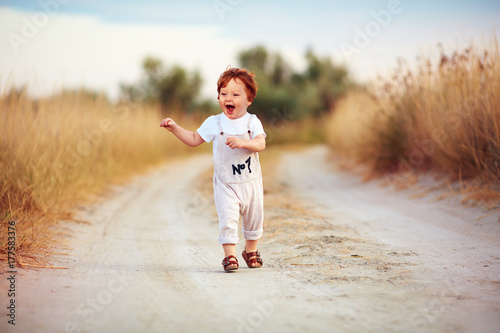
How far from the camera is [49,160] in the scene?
6105 mm

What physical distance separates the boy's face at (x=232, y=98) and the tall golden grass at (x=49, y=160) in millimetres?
1807

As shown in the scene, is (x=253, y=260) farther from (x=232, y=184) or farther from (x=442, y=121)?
(x=442, y=121)

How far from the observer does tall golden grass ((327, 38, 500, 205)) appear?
5.79 metres

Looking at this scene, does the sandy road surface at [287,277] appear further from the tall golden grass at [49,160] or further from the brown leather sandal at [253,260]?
the tall golden grass at [49,160]

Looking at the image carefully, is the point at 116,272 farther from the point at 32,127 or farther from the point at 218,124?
the point at 32,127

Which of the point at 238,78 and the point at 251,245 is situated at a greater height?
the point at 238,78

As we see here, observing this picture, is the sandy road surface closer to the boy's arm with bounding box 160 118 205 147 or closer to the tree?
the boy's arm with bounding box 160 118 205 147

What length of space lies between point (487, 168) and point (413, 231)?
1.38 m

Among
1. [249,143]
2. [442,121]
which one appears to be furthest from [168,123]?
[442,121]

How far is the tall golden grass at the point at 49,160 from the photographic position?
457 cm

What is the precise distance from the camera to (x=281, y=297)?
2881mm

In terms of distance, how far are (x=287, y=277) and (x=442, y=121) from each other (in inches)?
168

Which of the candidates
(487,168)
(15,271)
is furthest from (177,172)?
(15,271)

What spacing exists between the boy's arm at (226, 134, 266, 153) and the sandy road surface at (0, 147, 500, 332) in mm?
908
